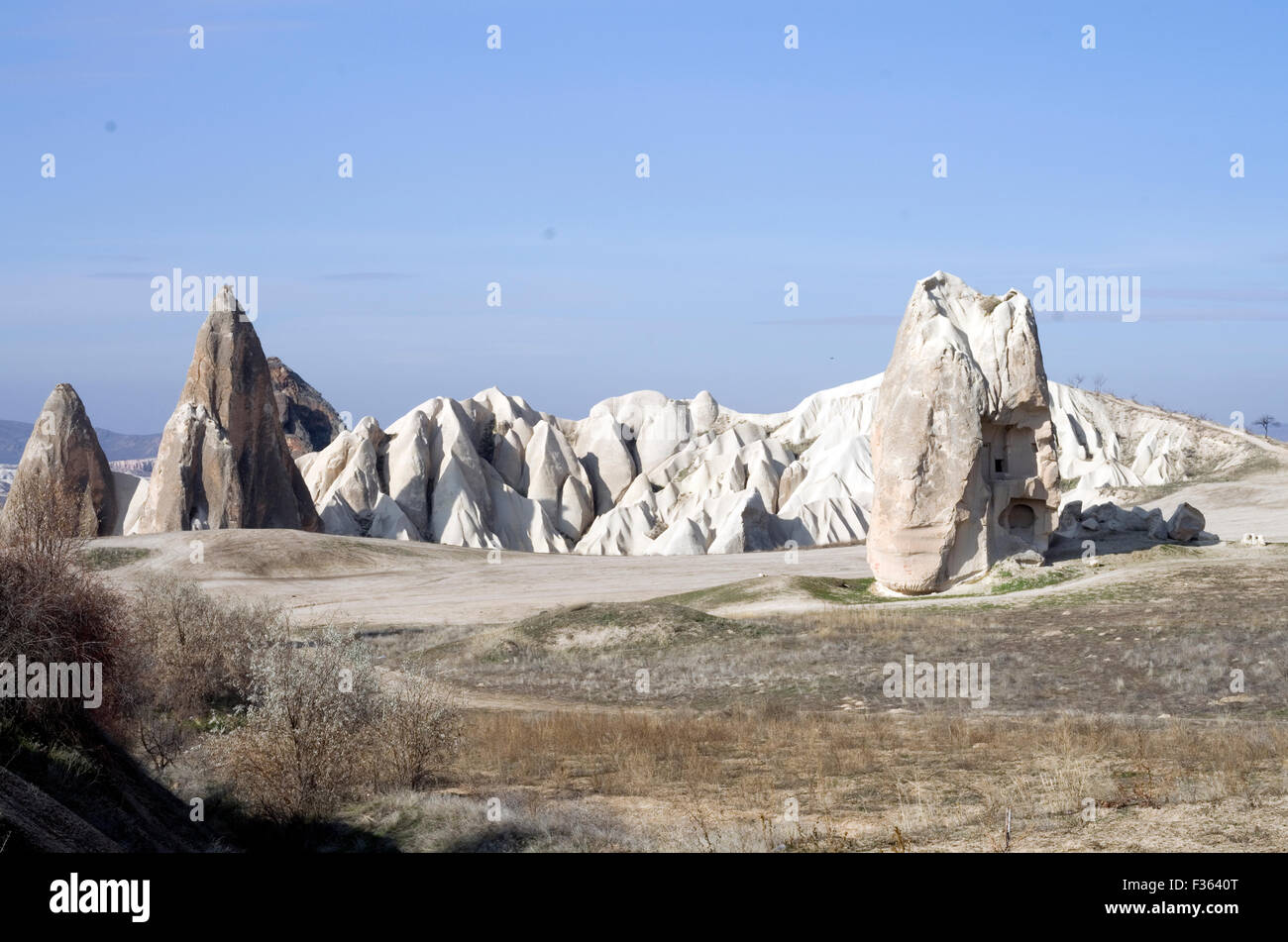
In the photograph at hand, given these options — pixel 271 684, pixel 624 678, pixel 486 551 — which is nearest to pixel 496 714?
pixel 624 678

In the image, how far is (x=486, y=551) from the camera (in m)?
47.3

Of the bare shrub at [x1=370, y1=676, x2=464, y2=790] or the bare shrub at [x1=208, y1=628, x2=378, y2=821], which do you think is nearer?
the bare shrub at [x1=208, y1=628, x2=378, y2=821]

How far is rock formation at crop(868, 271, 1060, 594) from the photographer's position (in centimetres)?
2750

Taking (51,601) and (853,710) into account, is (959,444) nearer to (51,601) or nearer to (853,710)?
(853,710)

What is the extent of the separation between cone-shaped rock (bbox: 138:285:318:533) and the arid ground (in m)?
13.0

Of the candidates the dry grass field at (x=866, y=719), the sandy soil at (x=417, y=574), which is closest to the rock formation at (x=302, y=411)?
the sandy soil at (x=417, y=574)

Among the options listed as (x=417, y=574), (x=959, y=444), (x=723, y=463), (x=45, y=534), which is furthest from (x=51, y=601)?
(x=723, y=463)

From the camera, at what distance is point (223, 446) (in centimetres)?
4894

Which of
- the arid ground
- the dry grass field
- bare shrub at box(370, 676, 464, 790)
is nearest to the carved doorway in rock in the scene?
the dry grass field

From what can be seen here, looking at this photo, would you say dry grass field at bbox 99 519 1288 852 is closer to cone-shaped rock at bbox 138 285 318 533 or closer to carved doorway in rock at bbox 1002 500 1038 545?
carved doorway in rock at bbox 1002 500 1038 545

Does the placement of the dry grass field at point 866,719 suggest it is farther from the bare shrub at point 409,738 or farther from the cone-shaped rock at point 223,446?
the cone-shaped rock at point 223,446

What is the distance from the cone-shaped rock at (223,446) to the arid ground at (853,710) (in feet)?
42.8

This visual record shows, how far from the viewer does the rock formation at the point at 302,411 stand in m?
86.4
